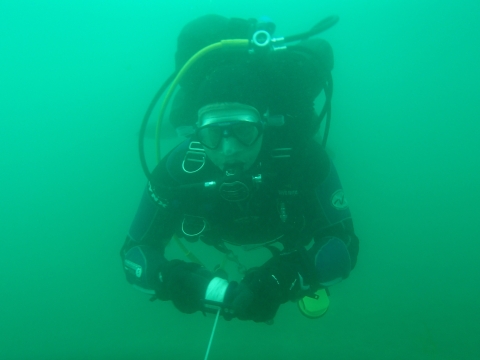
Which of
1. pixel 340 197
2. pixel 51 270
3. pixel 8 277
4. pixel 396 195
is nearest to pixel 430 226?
pixel 396 195

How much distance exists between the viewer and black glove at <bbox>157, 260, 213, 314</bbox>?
87.7 inches

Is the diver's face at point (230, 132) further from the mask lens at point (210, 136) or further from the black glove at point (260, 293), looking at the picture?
the black glove at point (260, 293)

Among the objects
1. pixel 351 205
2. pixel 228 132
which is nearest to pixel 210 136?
pixel 228 132

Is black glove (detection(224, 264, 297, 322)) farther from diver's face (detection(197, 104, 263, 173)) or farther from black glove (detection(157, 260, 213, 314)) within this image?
diver's face (detection(197, 104, 263, 173))

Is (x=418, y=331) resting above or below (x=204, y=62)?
below

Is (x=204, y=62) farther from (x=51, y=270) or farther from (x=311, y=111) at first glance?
(x=51, y=270)

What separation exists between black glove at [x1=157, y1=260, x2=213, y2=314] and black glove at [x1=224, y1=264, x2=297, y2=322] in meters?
0.22

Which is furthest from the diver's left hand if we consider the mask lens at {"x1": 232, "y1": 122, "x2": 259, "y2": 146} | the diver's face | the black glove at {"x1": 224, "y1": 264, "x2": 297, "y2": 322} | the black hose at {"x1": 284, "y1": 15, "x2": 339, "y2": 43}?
the black hose at {"x1": 284, "y1": 15, "x2": 339, "y2": 43}

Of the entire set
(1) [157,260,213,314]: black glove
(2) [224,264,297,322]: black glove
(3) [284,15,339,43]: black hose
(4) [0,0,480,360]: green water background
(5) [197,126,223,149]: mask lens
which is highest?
(3) [284,15,339,43]: black hose

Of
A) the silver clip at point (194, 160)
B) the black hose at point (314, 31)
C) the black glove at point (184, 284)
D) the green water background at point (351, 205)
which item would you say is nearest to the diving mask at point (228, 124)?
the silver clip at point (194, 160)

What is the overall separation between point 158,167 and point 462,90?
41.5ft

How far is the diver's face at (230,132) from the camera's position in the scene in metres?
2.37

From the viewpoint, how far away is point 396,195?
9.85 meters

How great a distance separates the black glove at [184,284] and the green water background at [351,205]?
537 cm
